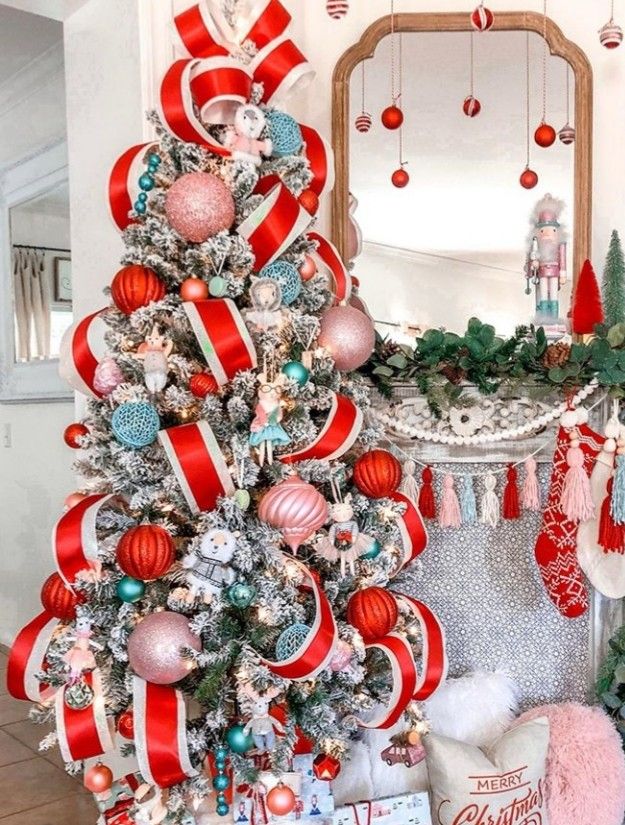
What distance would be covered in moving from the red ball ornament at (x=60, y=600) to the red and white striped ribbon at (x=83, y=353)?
381 mm

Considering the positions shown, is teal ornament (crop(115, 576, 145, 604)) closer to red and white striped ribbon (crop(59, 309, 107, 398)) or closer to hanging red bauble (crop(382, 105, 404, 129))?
red and white striped ribbon (crop(59, 309, 107, 398))

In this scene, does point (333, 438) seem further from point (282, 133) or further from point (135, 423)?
point (282, 133)

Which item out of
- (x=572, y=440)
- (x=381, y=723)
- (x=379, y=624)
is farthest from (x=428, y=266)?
(x=381, y=723)

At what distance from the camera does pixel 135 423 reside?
1455 mm

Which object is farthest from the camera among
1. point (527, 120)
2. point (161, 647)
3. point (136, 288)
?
point (527, 120)

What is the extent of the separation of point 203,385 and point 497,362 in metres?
0.78

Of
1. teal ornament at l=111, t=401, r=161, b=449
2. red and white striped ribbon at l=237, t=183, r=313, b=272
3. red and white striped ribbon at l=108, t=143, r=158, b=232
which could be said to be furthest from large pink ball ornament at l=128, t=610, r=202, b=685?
red and white striped ribbon at l=108, t=143, r=158, b=232

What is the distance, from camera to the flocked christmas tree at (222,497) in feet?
4.72

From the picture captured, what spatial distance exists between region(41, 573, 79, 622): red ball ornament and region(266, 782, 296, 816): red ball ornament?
0.51 meters

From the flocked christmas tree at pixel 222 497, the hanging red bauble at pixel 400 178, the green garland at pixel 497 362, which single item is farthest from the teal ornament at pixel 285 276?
the hanging red bauble at pixel 400 178

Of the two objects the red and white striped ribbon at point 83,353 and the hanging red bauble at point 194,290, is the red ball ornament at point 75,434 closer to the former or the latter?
the red and white striped ribbon at point 83,353

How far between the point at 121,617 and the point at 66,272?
7.57 ft

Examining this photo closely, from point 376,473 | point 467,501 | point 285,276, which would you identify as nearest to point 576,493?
point 467,501

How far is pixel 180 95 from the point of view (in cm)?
152
